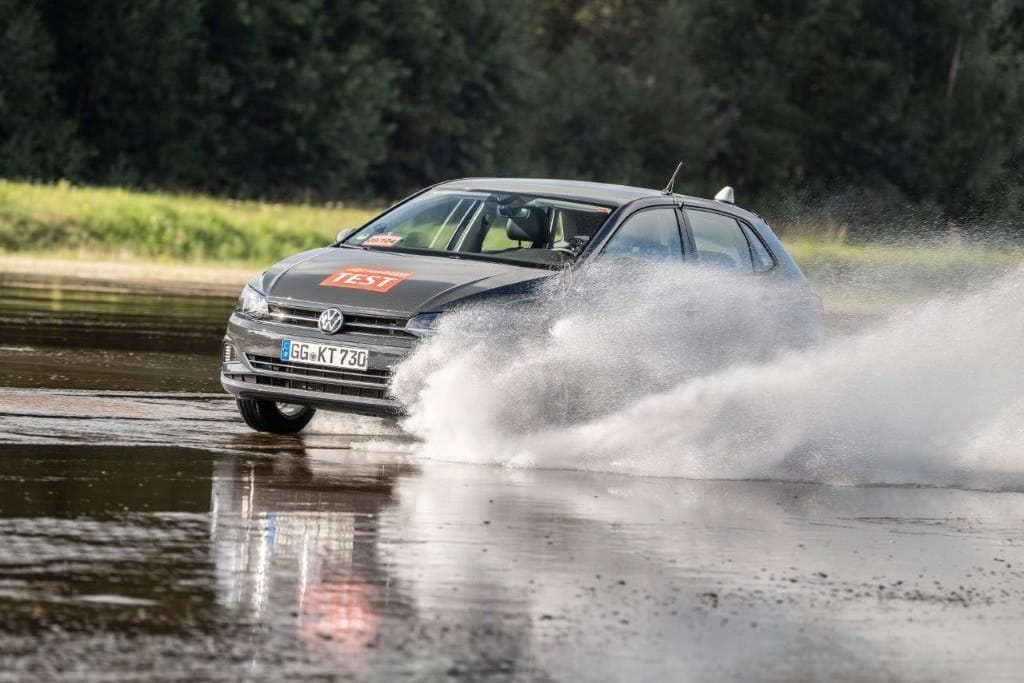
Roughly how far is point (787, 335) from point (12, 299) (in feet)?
36.9

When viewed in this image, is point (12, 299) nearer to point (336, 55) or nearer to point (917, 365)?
point (917, 365)

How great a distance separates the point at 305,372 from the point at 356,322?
0.39m

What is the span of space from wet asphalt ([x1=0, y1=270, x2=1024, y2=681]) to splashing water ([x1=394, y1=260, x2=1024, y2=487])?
14.4 inches

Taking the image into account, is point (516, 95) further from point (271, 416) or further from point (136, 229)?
point (271, 416)

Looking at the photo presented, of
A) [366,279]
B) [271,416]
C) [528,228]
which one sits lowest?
[271,416]

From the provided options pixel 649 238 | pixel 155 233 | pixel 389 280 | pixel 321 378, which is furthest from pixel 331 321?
pixel 155 233

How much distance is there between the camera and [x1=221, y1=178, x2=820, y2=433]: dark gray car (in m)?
10.9

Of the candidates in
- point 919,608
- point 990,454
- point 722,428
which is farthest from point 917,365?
point 919,608

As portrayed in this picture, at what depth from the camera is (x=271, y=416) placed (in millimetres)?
11930

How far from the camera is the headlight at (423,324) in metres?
10.8

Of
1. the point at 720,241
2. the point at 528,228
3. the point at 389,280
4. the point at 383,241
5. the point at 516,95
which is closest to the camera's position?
the point at 389,280

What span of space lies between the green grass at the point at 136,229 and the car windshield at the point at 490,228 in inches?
737

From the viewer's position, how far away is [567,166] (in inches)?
3290

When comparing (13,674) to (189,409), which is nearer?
(13,674)
